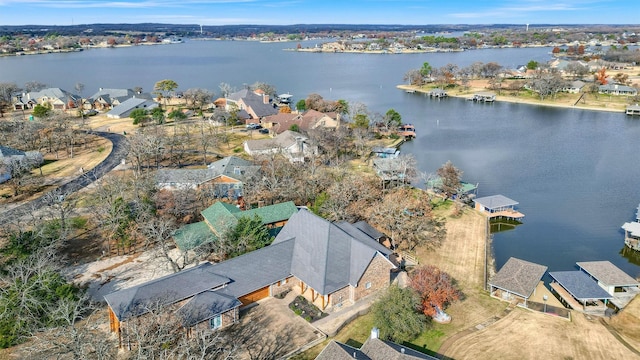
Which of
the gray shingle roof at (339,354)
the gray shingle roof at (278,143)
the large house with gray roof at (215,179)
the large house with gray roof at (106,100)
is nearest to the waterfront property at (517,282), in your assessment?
the gray shingle roof at (339,354)

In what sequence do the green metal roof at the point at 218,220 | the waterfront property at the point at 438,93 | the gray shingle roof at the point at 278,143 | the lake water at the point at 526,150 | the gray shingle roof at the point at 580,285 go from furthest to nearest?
the waterfront property at the point at 438,93 → the gray shingle roof at the point at 278,143 → the lake water at the point at 526,150 → the green metal roof at the point at 218,220 → the gray shingle roof at the point at 580,285

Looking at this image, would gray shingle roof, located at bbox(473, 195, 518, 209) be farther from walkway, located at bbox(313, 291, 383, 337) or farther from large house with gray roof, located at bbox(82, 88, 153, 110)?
large house with gray roof, located at bbox(82, 88, 153, 110)

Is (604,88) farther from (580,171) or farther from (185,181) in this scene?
(185,181)

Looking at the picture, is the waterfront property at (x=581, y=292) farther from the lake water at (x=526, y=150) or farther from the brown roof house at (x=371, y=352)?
the brown roof house at (x=371, y=352)

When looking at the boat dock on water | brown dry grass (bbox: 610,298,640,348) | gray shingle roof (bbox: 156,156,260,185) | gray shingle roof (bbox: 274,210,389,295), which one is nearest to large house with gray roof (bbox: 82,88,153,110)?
gray shingle roof (bbox: 156,156,260,185)

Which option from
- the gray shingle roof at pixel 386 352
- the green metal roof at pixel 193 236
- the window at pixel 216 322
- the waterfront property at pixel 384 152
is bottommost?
the window at pixel 216 322

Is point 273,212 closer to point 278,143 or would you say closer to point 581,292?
point 278,143
